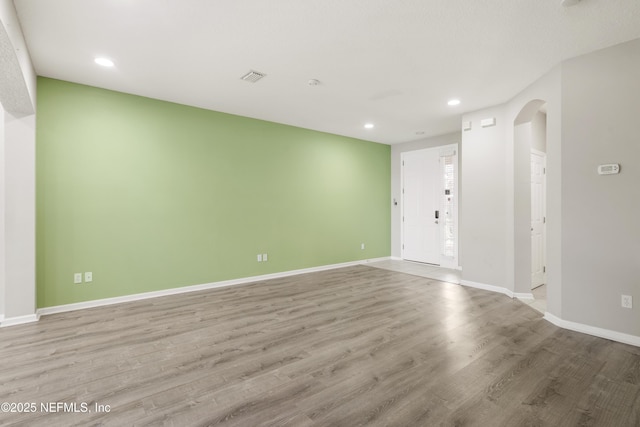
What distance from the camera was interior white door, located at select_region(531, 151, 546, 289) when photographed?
4.77m

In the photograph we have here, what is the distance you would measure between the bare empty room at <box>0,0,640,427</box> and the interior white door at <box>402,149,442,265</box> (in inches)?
45.6

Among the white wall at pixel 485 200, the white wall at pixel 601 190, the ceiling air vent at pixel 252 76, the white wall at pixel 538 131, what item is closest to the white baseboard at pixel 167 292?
the white wall at pixel 485 200

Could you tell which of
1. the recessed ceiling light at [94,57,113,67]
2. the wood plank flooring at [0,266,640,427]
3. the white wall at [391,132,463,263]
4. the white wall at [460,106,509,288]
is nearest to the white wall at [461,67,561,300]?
the white wall at [460,106,509,288]

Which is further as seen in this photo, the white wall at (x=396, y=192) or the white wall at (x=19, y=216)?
the white wall at (x=396, y=192)

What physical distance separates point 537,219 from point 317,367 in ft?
14.6

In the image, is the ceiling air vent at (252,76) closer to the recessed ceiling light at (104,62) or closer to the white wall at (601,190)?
the recessed ceiling light at (104,62)

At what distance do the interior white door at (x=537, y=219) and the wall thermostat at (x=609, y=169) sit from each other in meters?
1.81

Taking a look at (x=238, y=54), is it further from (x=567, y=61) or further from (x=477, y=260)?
(x=477, y=260)

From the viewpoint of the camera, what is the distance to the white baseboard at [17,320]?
325 centimetres

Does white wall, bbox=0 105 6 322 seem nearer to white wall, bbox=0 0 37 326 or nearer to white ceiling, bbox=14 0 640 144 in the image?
white wall, bbox=0 0 37 326

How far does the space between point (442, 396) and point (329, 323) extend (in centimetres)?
Result: 151

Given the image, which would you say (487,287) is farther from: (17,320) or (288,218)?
(17,320)

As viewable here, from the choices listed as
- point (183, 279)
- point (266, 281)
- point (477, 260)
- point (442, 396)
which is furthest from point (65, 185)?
point (477, 260)

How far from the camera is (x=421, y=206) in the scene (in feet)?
22.9
